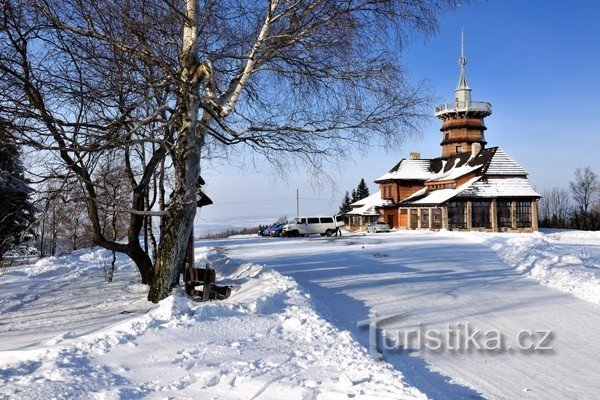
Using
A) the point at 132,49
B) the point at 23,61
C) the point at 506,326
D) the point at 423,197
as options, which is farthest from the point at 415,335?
the point at 423,197

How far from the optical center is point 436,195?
47.2m

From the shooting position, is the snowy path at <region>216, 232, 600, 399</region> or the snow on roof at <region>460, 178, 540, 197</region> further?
the snow on roof at <region>460, 178, 540, 197</region>

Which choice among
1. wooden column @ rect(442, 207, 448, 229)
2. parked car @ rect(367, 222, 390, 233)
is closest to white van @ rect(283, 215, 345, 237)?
parked car @ rect(367, 222, 390, 233)

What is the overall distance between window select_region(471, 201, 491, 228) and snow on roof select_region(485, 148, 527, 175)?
2850 mm

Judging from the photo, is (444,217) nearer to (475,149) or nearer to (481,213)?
(481,213)

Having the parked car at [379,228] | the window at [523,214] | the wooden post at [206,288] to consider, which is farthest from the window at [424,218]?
the wooden post at [206,288]

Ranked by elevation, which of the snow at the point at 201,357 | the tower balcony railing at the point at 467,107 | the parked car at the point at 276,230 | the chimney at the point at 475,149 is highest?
the tower balcony railing at the point at 467,107

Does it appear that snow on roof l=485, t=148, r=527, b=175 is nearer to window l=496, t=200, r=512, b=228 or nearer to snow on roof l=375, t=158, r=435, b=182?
window l=496, t=200, r=512, b=228

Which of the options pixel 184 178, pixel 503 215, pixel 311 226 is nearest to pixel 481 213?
pixel 503 215

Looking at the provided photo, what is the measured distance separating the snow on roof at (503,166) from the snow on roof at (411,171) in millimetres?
9700

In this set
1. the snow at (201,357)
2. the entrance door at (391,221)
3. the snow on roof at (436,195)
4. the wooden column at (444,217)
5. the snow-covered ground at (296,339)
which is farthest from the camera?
the entrance door at (391,221)

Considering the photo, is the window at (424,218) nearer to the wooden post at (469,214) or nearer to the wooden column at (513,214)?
the wooden post at (469,214)

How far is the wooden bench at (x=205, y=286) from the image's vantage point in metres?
9.56

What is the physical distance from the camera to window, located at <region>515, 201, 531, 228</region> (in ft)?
143
